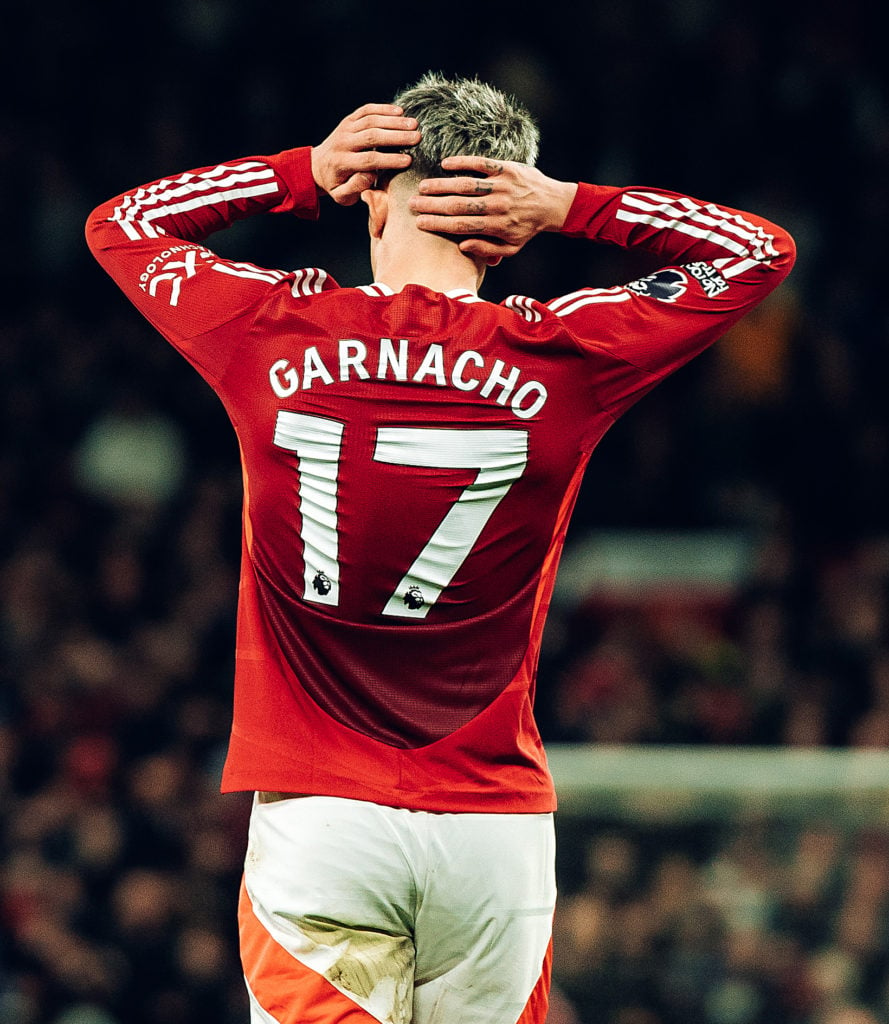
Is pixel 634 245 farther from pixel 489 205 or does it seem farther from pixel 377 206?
pixel 377 206

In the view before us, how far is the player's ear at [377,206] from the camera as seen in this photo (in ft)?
8.02

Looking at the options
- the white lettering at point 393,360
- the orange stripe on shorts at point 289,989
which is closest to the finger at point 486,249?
the white lettering at point 393,360

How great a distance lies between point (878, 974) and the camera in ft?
17.1

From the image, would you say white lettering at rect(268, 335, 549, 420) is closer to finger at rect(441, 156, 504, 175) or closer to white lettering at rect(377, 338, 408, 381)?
white lettering at rect(377, 338, 408, 381)

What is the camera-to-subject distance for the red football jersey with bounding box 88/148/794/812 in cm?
231

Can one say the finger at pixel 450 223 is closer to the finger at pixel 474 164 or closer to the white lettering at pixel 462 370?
the finger at pixel 474 164

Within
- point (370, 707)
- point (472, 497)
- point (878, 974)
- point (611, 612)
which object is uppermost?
point (472, 497)

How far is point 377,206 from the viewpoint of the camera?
2453 mm

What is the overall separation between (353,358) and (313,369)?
65mm

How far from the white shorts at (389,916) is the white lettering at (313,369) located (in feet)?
2.13

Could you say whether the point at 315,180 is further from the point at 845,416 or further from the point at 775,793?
the point at 845,416

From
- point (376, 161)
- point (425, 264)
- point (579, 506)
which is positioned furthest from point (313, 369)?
point (579, 506)

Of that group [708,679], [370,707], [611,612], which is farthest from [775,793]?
[370,707]

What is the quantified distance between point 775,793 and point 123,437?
4.33 metres
